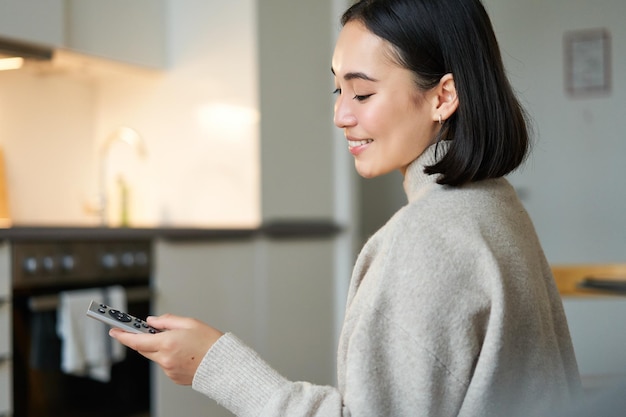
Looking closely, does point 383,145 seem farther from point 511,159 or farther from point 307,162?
point 307,162

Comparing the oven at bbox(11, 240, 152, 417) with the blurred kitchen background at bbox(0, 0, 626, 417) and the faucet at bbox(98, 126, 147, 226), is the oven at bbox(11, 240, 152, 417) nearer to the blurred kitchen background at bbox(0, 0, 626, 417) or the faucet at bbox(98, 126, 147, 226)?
the blurred kitchen background at bbox(0, 0, 626, 417)

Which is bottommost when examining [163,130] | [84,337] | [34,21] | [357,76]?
[84,337]

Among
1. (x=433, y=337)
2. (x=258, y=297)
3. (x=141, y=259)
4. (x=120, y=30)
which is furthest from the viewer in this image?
(x=258, y=297)

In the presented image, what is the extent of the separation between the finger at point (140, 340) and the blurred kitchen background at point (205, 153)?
1.98 metres

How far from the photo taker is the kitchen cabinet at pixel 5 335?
231 cm

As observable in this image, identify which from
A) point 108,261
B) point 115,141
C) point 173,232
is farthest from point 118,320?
point 115,141

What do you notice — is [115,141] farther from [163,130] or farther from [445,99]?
[445,99]

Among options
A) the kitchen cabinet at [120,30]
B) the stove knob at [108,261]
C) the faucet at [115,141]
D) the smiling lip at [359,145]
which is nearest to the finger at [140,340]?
the smiling lip at [359,145]

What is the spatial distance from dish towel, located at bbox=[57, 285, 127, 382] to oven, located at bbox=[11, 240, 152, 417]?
Answer: 0.7 inches

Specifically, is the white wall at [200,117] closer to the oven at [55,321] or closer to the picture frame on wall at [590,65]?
the oven at [55,321]

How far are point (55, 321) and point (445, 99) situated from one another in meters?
1.84

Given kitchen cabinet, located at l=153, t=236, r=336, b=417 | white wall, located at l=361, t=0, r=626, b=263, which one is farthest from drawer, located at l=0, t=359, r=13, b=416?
white wall, located at l=361, t=0, r=626, b=263

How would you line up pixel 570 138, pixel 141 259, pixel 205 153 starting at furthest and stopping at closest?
pixel 570 138
pixel 205 153
pixel 141 259

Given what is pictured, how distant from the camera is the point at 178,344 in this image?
0.88 meters
